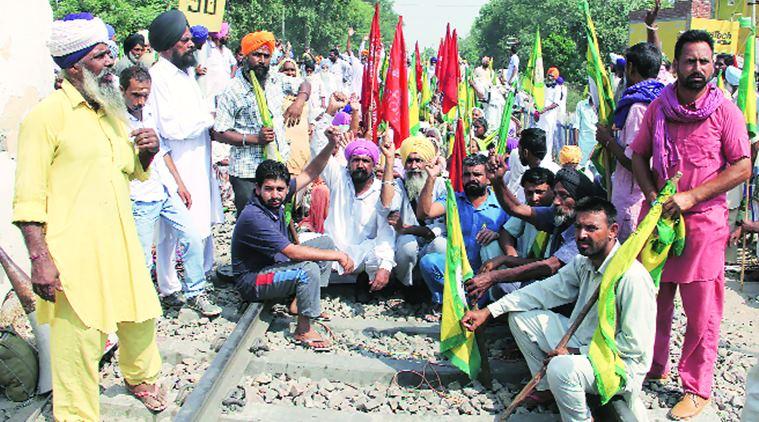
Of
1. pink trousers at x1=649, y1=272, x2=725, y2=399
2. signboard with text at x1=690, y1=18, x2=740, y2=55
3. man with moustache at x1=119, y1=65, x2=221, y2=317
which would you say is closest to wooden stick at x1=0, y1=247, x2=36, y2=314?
man with moustache at x1=119, y1=65, x2=221, y2=317

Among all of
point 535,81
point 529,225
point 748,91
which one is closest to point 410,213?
point 529,225

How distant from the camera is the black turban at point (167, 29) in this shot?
5375 mm

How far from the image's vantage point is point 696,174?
412cm

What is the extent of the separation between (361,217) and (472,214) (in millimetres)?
1016

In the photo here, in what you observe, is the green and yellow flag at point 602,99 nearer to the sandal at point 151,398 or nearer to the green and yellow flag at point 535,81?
the sandal at point 151,398

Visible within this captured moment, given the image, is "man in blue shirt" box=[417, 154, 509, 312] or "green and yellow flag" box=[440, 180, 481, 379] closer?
"green and yellow flag" box=[440, 180, 481, 379]

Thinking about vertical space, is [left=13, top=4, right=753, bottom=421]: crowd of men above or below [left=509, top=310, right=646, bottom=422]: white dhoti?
above

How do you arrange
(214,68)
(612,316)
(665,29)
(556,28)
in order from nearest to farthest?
(612,316) → (214,68) → (665,29) → (556,28)

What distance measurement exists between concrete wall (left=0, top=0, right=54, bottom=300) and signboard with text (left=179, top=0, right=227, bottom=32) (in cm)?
162

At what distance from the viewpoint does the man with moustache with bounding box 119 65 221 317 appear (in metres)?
4.85

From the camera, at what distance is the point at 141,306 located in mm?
3756

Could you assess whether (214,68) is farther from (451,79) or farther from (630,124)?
(630,124)

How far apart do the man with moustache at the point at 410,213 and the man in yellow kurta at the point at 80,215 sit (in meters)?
2.45

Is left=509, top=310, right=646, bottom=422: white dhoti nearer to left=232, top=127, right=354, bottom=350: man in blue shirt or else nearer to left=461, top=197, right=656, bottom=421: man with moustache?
left=461, top=197, right=656, bottom=421: man with moustache
